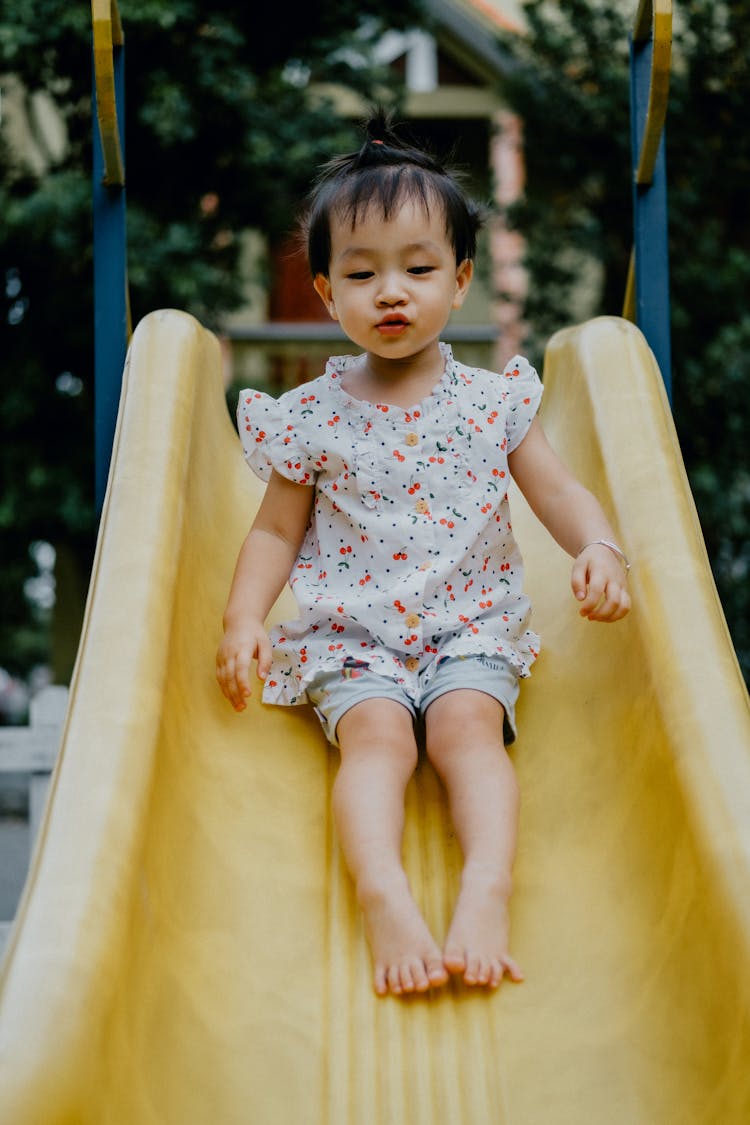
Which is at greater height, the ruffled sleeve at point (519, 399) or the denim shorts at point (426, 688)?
the ruffled sleeve at point (519, 399)

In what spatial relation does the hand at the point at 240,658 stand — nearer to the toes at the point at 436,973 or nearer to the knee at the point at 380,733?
the knee at the point at 380,733

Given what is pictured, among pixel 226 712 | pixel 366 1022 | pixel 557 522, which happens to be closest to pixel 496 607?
pixel 557 522

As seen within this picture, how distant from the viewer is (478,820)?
69.5 inches

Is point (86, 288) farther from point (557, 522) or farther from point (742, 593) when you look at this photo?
point (557, 522)

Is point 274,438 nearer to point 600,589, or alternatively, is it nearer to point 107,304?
point 600,589

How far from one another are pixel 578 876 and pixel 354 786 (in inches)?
13.0

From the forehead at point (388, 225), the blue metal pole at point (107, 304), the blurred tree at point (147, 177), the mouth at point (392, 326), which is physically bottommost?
the mouth at point (392, 326)

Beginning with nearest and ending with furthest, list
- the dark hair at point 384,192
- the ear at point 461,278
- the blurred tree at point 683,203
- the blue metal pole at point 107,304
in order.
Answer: the dark hair at point 384,192 < the ear at point 461,278 < the blue metal pole at point 107,304 < the blurred tree at point 683,203

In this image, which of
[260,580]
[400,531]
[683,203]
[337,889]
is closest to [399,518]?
[400,531]

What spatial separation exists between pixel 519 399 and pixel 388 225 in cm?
37

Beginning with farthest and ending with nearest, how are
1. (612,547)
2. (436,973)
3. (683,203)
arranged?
(683,203), (612,547), (436,973)

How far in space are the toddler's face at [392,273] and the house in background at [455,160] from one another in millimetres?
5987

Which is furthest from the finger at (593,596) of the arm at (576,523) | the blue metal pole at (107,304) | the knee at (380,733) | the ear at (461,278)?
the blue metal pole at (107,304)

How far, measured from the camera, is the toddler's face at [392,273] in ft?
6.66
